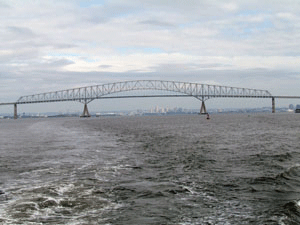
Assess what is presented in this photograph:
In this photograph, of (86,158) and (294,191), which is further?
(86,158)

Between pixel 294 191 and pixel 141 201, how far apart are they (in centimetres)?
502

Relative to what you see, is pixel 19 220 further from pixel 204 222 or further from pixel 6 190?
pixel 204 222

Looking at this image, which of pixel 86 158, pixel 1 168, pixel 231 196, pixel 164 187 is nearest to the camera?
pixel 231 196

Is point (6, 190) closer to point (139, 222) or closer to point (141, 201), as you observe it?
point (141, 201)

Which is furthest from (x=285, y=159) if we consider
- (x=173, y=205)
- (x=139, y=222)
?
(x=139, y=222)

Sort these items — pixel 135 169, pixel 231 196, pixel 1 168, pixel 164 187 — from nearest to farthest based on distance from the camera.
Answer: pixel 231 196 < pixel 164 187 < pixel 135 169 < pixel 1 168

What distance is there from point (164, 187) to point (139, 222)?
3.65m

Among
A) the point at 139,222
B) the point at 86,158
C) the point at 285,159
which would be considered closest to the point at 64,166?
the point at 86,158

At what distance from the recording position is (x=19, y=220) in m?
8.71

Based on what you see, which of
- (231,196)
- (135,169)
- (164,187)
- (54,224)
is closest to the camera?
(54,224)

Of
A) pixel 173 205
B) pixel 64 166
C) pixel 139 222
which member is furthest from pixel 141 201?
pixel 64 166

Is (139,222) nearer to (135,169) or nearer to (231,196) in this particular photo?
(231,196)

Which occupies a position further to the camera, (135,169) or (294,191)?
(135,169)

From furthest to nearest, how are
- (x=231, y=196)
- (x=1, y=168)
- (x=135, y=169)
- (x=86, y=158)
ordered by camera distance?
(x=86, y=158) < (x=1, y=168) < (x=135, y=169) < (x=231, y=196)
